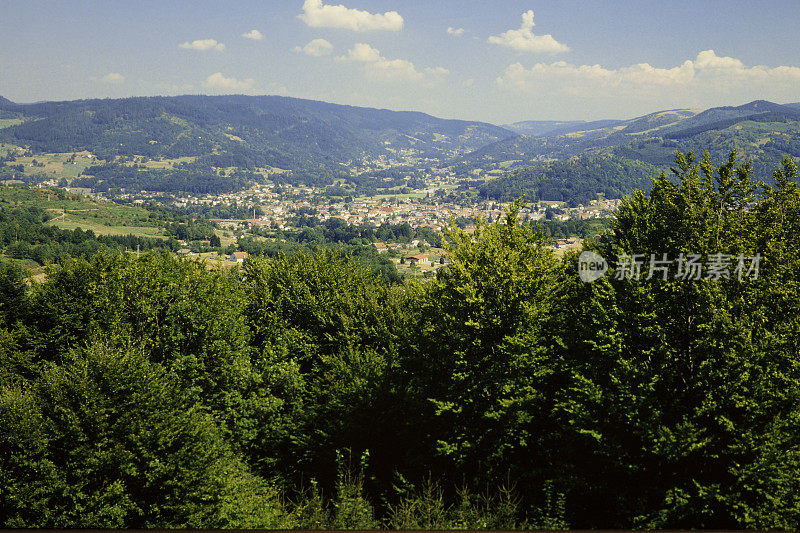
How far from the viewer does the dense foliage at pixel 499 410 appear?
11438 millimetres

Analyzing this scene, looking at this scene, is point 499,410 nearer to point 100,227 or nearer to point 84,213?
point 100,227

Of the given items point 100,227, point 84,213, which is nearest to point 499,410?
point 100,227

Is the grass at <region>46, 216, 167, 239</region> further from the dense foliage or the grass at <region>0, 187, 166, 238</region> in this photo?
the dense foliage

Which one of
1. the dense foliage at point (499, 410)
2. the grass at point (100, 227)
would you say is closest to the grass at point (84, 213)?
the grass at point (100, 227)

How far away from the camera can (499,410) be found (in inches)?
564

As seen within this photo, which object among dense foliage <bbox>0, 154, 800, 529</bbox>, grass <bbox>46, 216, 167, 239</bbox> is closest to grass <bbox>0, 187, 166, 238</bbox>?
grass <bbox>46, 216, 167, 239</bbox>

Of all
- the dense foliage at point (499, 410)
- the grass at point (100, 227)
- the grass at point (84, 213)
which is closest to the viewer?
the dense foliage at point (499, 410)

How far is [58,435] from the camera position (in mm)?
12477

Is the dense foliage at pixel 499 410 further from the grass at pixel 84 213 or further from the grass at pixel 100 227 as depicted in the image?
the grass at pixel 84 213

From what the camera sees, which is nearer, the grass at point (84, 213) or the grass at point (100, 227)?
the grass at point (100, 227)

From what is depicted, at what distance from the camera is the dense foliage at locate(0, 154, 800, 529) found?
1144 cm

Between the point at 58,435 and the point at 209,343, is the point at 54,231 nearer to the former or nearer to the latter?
the point at 209,343

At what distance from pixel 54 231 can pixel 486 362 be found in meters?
119

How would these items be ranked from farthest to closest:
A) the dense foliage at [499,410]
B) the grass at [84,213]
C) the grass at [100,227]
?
1. the grass at [84,213]
2. the grass at [100,227]
3. the dense foliage at [499,410]
